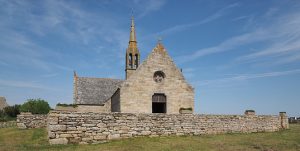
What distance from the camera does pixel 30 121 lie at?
2489 cm

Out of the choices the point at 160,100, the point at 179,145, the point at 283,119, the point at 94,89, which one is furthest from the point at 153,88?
the point at 94,89

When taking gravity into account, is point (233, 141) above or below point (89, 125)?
below

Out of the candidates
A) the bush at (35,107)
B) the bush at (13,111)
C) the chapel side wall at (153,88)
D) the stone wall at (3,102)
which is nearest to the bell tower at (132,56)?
the chapel side wall at (153,88)

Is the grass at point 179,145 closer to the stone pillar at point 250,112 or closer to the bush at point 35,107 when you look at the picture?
the stone pillar at point 250,112

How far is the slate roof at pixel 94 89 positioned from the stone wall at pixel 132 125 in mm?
17775

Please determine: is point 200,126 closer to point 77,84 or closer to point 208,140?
point 208,140

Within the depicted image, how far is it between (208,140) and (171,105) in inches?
379

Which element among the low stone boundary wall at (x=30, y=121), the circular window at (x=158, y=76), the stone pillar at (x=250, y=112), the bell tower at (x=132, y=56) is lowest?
the low stone boundary wall at (x=30, y=121)

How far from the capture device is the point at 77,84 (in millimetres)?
35531

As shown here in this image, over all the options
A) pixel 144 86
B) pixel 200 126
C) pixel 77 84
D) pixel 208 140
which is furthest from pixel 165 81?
pixel 77 84

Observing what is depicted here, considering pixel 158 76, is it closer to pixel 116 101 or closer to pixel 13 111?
pixel 116 101

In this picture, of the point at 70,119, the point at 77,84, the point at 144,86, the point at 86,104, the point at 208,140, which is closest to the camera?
the point at 70,119

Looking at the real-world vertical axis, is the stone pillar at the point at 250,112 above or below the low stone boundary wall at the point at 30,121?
above

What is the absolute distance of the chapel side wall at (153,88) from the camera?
2395 cm
